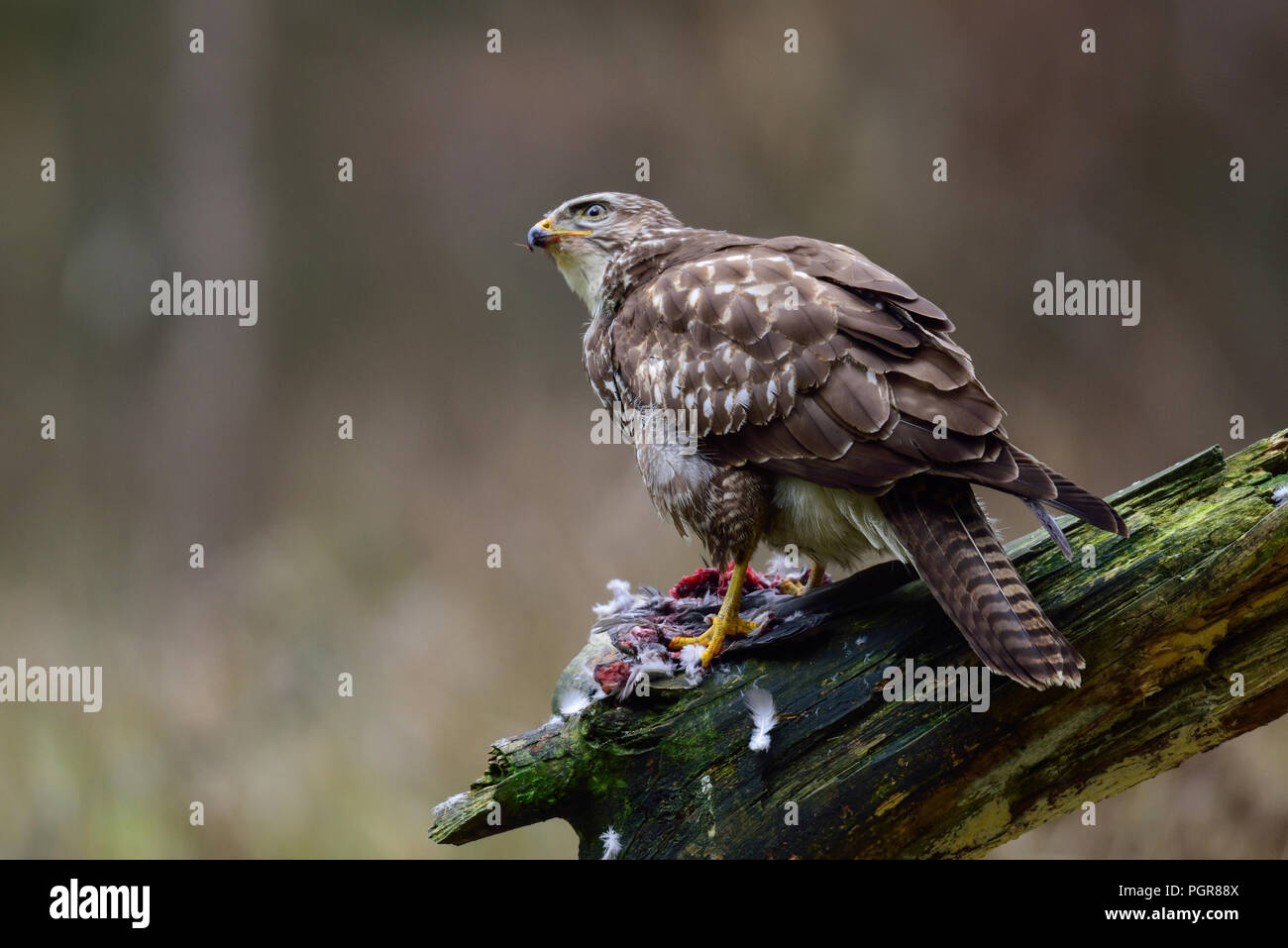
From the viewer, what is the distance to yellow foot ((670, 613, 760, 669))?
2914 mm

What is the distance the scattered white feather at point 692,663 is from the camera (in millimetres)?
2891

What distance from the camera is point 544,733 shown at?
288 centimetres

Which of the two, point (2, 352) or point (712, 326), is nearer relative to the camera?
point (712, 326)

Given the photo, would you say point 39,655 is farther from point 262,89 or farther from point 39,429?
point 262,89

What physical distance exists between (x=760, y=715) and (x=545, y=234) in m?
1.75

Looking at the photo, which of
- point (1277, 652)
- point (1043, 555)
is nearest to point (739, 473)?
point (1043, 555)

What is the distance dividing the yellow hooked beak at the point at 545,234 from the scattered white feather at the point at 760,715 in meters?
Result: 1.62

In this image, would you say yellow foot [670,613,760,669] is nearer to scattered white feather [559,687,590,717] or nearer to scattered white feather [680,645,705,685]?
scattered white feather [680,645,705,685]

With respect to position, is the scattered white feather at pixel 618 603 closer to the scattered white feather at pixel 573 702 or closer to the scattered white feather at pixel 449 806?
the scattered white feather at pixel 573 702

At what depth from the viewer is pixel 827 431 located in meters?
2.59

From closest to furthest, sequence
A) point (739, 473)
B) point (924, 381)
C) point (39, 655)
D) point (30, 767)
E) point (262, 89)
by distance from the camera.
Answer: point (924, 381) < point (739, 473) < point (30, 767) < point (39, 655) < point (262, 89)

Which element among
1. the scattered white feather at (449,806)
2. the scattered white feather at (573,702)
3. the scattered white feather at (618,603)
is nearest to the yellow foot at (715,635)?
the scattered white feather at (573,702)

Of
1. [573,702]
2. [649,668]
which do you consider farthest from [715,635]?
[573,702]

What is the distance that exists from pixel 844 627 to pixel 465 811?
1116 millimetres
